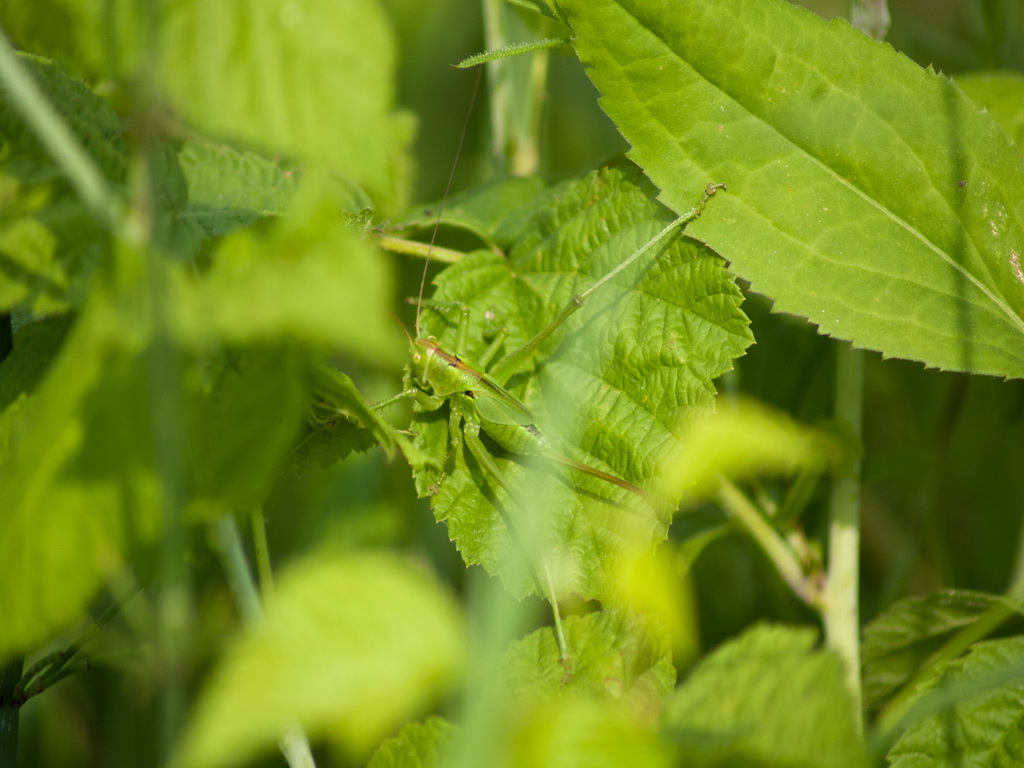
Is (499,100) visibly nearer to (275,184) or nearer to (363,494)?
(275,184)

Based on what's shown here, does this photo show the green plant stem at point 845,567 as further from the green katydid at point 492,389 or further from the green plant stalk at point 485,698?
the green plant stalk at point 485,698

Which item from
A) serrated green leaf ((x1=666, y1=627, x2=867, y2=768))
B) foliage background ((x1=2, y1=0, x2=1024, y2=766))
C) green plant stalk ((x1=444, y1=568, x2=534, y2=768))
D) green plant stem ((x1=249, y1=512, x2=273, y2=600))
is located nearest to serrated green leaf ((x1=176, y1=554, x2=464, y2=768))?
green plant stalk ((x1=444, y1=568, x2=534, y2=768))

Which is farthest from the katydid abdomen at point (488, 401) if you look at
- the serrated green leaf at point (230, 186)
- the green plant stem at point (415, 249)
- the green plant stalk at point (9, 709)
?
the green plant stalk at point (9, 709)

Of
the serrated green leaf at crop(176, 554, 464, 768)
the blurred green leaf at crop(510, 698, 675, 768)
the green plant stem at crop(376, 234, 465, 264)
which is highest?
the green plant stem at crop(376, 234, 465, 264)

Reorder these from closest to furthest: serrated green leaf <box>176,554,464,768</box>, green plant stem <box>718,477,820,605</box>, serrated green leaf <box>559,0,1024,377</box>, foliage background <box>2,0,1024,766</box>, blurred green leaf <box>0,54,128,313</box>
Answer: serrated green leaf <box>176,554,464,768</box> → blurred green leaf <box>0,54,128,313</box> → serrated green leaf <box>559,0,1024,377</box> → green plant stem <box>718,477,820,605</box> → foliage background <box>2,0,1024,766</box>

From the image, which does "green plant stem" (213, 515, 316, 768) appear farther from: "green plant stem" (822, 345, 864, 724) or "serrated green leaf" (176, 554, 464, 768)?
"green plant stem" (822, 345, 864, 724)

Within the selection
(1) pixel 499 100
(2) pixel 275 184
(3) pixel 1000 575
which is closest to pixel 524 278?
(2) pixel 275 184
